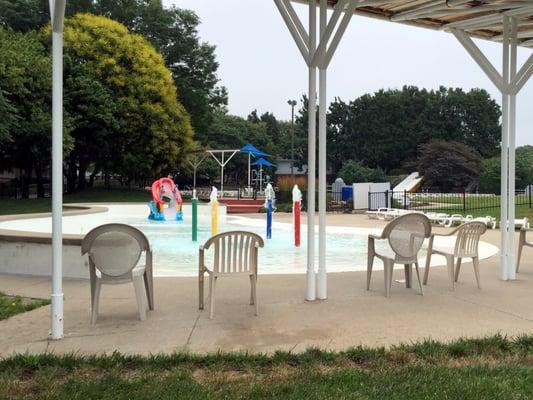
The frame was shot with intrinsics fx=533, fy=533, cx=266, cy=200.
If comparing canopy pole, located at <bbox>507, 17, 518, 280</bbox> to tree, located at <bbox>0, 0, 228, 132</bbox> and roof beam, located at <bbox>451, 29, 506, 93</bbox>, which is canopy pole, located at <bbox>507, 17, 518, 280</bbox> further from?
tree, located at <bbox>0, 0, 228, 132</bbox>

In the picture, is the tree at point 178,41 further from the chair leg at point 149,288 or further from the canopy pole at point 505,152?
the chair leg at point 149,288

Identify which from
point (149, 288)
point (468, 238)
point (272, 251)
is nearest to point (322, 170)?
point (468, 238)

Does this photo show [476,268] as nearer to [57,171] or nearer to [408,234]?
[408,234]

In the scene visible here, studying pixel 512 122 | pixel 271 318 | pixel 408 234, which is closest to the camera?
pixel 271 318

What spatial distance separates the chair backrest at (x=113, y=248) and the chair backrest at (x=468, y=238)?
3.97m

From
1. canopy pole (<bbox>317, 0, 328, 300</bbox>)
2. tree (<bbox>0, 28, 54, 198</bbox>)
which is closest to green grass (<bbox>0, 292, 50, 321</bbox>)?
canopy pole (<bbox>317, 0, 328, 300</bbox>)

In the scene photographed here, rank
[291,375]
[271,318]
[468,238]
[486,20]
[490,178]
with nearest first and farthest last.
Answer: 1. [291,375]
2. [271,318]
3. [468,238]
4. [486,20]
5. [490,178]

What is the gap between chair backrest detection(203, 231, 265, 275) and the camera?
17.8 feet

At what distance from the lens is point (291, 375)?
12.3 ft

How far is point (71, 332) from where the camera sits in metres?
4.86

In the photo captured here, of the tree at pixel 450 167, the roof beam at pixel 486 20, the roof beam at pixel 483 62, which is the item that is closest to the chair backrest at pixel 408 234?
the roof beam at pixel 483 62

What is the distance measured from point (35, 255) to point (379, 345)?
17.6ft

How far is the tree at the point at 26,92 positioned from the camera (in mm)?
23828

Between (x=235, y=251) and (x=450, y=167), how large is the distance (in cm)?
4871
